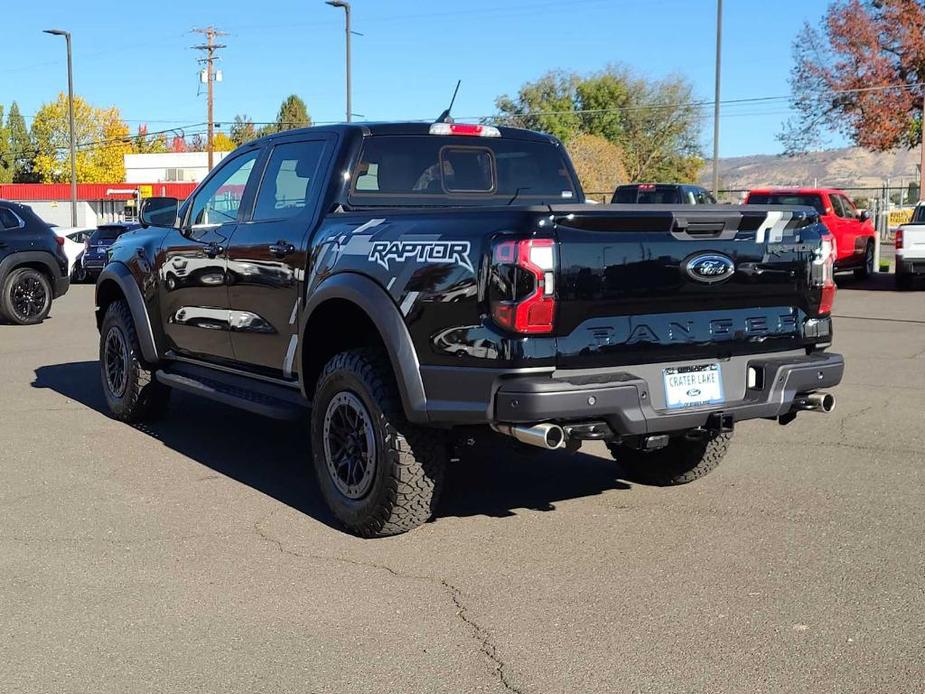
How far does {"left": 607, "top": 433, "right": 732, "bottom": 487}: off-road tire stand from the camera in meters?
6.07

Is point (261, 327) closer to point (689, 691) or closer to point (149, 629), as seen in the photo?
point (149, 629)

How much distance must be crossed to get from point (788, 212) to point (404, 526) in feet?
7.56

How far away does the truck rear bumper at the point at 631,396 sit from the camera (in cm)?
437

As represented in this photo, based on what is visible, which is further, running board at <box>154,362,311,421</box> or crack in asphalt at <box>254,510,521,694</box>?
running board at <box>154,362,311,421</box>

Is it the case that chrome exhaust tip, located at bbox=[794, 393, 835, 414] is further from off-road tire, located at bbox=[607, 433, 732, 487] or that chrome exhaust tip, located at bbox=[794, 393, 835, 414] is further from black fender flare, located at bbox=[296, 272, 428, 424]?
black fender flare, located at bbox=[296, 272, 428, 424]

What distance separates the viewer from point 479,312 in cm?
448

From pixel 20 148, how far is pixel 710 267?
125 metres

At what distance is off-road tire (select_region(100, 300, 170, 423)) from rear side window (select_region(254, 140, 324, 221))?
6.26ft

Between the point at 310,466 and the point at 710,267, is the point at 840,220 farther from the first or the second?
the point at 710,267

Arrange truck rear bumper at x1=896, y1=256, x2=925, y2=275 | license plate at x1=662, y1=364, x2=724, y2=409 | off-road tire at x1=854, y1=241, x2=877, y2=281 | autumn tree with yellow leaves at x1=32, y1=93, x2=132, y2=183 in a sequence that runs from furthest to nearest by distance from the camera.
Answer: autumn tree with yellow leaves at x1=32, y1=93, x2=132, y2=183 < off-road tire at x1=854, y1=241, x2=877, y2=281 < truck rear bumper at x1=896, y1=256, x2=925, y2=275 < license plate at x1=662, y1=364, x2=724, y2=409

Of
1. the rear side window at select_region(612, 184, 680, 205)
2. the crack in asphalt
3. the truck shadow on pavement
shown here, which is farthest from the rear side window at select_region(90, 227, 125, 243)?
the crack in asphalt

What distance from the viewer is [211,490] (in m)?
6.11

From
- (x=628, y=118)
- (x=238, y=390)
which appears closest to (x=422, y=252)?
(x=238, y=390)

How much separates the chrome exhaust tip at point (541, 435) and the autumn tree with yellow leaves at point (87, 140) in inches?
3887
